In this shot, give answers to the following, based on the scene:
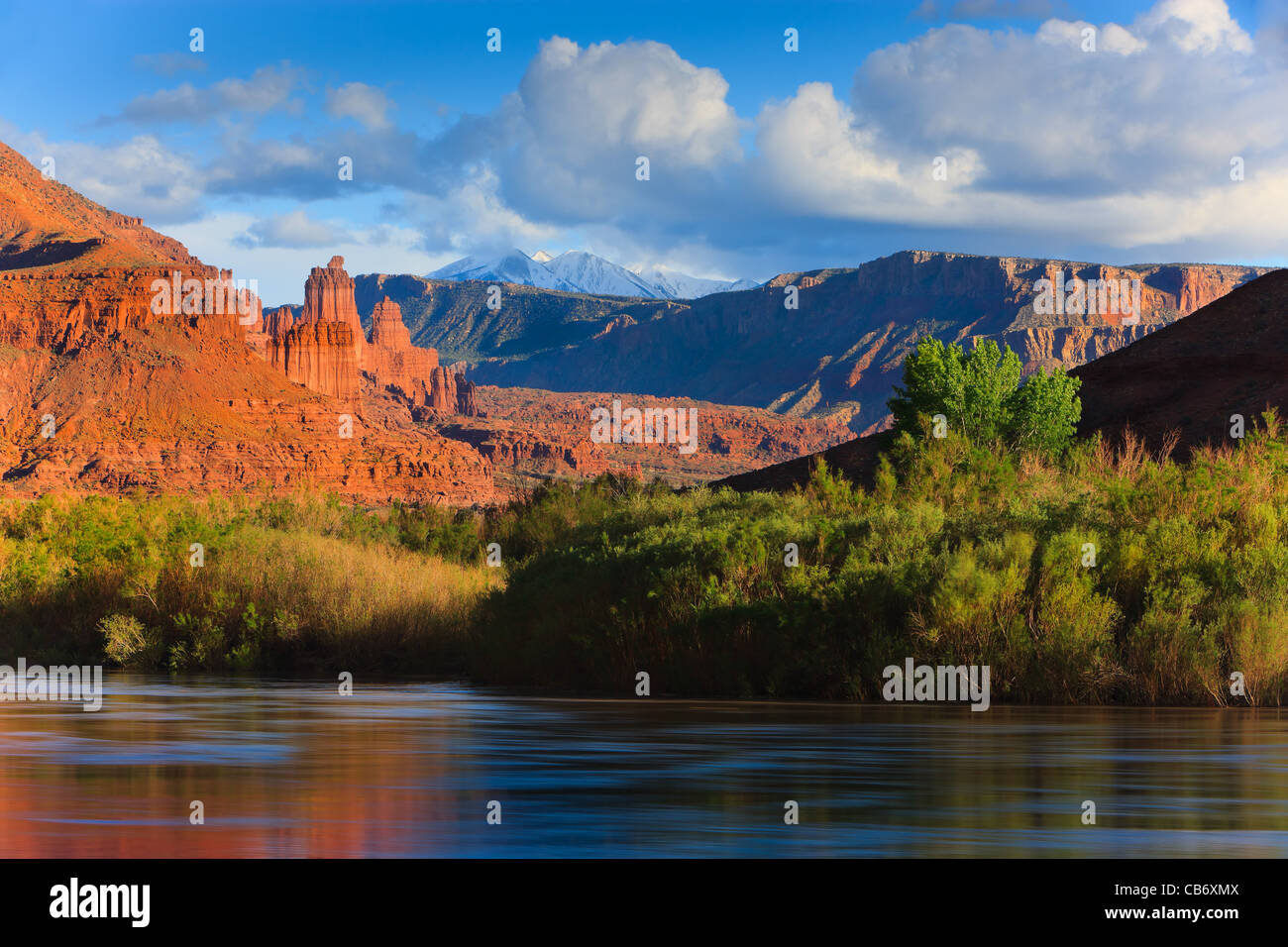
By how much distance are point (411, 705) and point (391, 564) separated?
30.4ft

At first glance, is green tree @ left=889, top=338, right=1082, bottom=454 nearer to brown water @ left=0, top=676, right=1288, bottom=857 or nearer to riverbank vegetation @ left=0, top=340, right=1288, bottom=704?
riverbank vegetation @ left=0, top=340, right=1288, bottom=704

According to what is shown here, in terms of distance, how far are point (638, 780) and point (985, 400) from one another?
45938mm

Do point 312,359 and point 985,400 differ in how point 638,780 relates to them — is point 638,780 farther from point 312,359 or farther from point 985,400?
point 312,359

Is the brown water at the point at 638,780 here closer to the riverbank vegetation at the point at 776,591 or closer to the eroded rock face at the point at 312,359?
the riverbank vegetation at the point at 776,591

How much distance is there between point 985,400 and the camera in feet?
197

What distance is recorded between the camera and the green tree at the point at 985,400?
5891 centimetres

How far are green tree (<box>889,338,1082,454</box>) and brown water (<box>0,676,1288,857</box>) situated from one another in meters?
35.2

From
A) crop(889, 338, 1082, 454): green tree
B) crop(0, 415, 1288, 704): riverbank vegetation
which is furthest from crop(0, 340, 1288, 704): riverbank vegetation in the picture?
crop(889, 338, 1082, 454): green tree

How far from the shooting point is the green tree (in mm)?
58906

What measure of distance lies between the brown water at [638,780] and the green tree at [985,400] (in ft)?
115

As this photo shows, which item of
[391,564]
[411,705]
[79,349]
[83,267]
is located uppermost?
[83,267]
